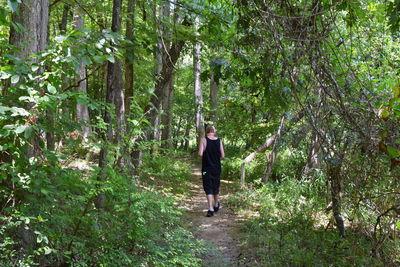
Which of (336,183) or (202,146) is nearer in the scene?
(336,183)

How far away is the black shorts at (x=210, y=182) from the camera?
24.0 feet

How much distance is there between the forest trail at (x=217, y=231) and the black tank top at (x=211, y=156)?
105cm

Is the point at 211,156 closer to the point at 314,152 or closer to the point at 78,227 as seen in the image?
the point at 314,152

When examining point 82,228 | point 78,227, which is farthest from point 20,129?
point 82,228

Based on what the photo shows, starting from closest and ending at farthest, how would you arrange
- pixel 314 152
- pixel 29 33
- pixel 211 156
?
pixel 29 33, pixel 211 156, pixel 314 152

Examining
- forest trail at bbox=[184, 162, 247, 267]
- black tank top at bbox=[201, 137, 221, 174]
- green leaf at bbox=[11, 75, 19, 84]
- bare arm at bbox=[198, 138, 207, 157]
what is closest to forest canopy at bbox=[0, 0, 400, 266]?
green leaf at bbox=[11, 75, 19, 84]

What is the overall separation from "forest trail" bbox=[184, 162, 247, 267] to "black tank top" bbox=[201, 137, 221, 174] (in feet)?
3.46

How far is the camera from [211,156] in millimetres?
7414

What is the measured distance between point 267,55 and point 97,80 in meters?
16.1

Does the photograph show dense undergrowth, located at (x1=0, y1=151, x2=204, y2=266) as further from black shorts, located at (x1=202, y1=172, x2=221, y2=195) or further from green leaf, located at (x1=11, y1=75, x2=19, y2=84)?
black shorts, located at (x1=202, y1=172, x2=221, y2=195)

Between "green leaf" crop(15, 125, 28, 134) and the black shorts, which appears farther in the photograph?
the black shorts

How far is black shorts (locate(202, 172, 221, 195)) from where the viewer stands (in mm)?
7328

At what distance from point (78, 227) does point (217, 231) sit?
11.2ft

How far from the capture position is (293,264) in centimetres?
519
